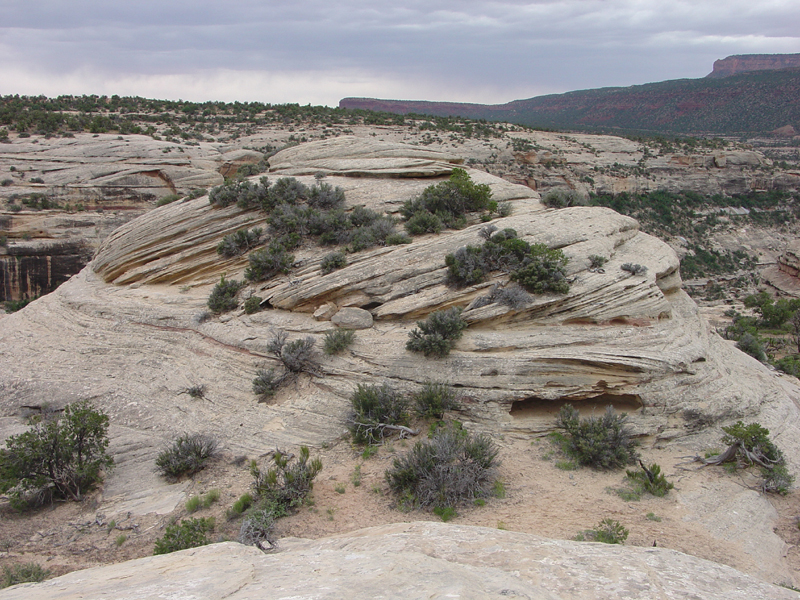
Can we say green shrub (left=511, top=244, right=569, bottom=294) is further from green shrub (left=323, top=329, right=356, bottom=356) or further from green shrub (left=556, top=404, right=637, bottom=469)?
green shrub (left=323, top=329, right=356, bottom=356)

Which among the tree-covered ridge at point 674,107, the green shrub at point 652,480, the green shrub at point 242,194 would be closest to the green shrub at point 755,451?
the green shrub at point 652,480

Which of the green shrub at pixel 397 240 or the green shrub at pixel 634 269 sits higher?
the green shrub at pixel 397 240

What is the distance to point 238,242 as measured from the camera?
1577cm

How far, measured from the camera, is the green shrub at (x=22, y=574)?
7230 mm

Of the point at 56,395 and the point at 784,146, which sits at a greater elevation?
the point at 784,146

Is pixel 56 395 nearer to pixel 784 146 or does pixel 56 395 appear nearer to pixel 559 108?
pixel 784 146

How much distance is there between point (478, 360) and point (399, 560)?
6.32 meters

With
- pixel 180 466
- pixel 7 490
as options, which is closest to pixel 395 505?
pixel 180 466

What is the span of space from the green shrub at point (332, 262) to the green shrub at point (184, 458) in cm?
558

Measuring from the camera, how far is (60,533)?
347 inches

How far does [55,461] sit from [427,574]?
8412 millimetres

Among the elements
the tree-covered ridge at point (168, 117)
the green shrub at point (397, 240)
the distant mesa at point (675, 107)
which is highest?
the distant mesa at point (675, 107)

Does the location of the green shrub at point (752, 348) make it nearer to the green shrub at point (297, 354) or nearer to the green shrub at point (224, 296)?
the green shrub at point (297, 354)

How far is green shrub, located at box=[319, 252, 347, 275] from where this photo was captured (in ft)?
45.0
